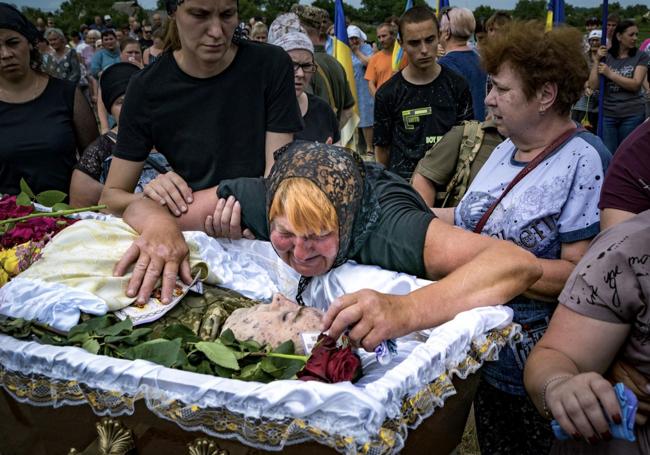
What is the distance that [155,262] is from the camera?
2.21m

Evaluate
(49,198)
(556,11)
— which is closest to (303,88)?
(49,198)

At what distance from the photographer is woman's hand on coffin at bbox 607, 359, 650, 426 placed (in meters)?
1.58

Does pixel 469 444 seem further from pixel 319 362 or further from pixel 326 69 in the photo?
pixel 326 69

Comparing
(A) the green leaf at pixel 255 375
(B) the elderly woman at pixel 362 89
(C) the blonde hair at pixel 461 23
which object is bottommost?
(B) the elderly woman at pixel 362 89

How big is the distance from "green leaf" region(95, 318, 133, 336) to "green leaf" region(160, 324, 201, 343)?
10cm

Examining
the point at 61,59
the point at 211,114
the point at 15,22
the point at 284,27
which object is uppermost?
the point at 15,22

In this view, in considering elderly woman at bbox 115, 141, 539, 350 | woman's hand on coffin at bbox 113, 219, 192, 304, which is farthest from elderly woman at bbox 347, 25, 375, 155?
woman's hand on coffin at bbox 113, 219, 192, 304

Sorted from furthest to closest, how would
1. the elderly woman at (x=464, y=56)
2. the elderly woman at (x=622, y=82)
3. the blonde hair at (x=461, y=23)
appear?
the elderly woman at (x=622, y=82) < the blonde hair at (x=461, y=23) < the elderly woman at (x=464, y=56)

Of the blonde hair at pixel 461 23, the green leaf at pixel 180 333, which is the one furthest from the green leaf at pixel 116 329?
the blonde hair at pixel 461 23

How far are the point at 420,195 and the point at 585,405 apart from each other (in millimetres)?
1223

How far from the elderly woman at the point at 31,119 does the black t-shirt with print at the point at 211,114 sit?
849 mm

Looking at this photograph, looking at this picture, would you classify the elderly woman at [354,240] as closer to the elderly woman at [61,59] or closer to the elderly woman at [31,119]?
the elderly woman at [31,119]

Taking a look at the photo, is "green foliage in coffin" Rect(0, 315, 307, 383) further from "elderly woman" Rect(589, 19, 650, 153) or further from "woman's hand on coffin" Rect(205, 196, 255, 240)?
"elderly woman" Rect(589, 19, 650, 153)

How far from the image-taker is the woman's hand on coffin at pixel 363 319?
165 centimetres
